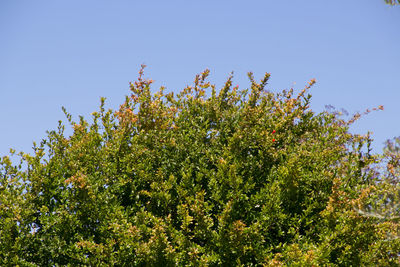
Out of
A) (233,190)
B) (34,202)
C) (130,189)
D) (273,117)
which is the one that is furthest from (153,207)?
(273,117)

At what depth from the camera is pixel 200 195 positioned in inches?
345

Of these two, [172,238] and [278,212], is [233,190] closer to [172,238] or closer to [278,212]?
[278,212]

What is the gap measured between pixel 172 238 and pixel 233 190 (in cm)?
163

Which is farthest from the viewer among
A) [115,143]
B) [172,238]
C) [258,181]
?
[115,143]

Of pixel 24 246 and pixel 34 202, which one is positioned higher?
pixel 34 202

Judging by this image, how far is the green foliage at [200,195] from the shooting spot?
854 cm

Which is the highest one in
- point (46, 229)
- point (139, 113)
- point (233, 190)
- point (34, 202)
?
point (139, 113)

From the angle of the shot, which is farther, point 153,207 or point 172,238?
point 153,207

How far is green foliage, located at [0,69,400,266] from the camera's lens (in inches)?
336

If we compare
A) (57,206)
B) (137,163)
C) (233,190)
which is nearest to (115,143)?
(137,163)

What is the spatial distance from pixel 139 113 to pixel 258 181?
12.9ft

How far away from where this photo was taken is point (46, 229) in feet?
30.6

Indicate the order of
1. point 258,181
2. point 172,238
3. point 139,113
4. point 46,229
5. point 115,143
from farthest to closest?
point 139,113, point 115,143, point 258,181, point 46,229, point 172,238

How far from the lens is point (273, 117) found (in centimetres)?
1114
